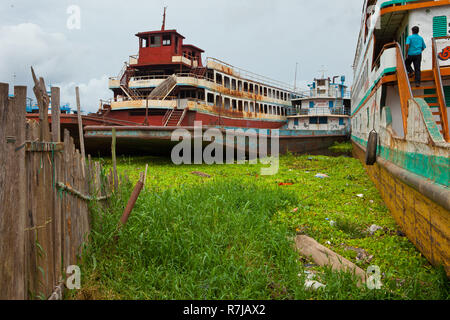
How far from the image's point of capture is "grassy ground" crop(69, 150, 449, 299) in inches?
121

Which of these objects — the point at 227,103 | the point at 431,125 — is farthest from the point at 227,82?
the point at 431,125

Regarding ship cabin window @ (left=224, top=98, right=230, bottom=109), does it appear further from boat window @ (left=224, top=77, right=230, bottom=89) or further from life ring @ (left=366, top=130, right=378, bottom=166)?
life ring @ (left=366, top=130, right=378, bottom=166)

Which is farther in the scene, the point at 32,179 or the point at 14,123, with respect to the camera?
the point at 32,179

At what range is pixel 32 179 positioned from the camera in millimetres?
2457

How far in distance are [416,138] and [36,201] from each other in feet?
13.9

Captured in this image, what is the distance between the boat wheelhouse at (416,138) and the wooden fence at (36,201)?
10.6 ft

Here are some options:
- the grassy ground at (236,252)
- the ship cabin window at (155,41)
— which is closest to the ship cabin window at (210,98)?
the ship cabin window at (155,41)

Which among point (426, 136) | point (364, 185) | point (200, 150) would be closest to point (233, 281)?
point (426, 136)

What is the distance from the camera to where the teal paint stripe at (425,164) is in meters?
3.24

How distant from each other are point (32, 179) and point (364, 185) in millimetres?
7361

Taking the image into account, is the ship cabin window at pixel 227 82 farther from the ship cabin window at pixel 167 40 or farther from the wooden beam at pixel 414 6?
the wooden beam at pixel 414 6

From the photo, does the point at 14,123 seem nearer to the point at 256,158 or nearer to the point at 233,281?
the point at 233,281
